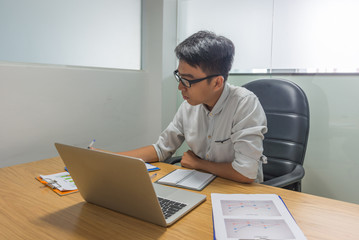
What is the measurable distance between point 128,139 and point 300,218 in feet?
5.32

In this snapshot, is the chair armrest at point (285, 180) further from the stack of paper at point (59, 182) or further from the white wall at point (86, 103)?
the white wall at point (86, 103)

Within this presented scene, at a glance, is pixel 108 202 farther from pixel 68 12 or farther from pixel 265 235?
pixel 68 12

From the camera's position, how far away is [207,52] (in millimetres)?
1267

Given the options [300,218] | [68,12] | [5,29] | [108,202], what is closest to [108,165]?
[108,202]

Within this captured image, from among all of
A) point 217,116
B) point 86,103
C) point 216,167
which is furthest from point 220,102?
point 86,103

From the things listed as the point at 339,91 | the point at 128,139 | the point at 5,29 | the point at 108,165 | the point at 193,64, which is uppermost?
the point at 5,29

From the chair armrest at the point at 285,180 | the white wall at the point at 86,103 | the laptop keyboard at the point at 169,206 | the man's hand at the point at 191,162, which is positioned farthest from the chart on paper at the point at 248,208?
the white wall at the point at 86,103

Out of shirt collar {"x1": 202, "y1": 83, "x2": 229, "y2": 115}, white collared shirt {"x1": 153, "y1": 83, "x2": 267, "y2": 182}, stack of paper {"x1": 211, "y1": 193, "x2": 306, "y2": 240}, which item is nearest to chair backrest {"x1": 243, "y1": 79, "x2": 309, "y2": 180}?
white collared shirt {"x1": 153, "y1": 83, "x2": 267, "y2": 182}

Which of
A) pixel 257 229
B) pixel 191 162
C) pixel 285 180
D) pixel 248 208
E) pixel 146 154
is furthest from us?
pixel 146 154

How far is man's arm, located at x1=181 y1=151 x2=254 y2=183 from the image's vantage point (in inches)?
45.2

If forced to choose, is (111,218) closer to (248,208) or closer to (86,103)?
(248,208)

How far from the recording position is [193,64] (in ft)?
4.20

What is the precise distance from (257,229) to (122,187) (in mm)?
392

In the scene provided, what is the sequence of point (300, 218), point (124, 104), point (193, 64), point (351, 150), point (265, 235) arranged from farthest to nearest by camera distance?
point (124, 104) → point (351, 150) → point (193, 64) → point (300, 218) → point (265, 235)
